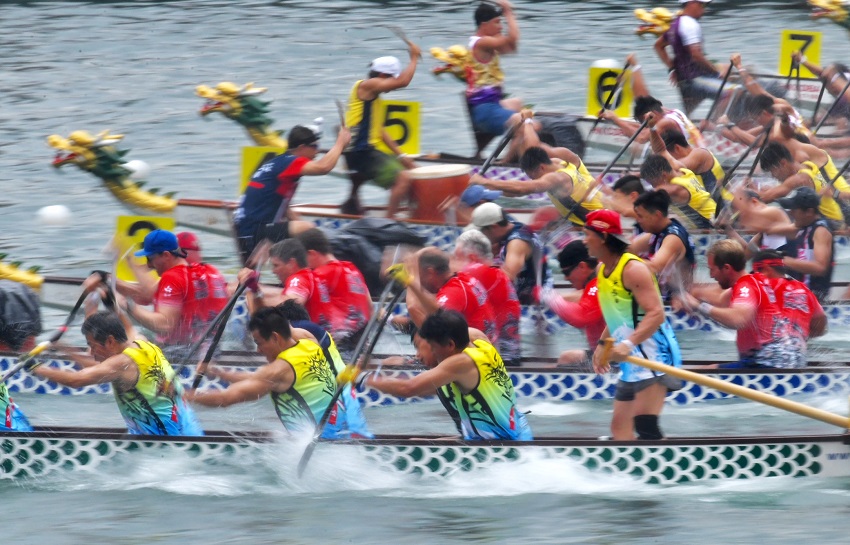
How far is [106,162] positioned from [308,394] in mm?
4803

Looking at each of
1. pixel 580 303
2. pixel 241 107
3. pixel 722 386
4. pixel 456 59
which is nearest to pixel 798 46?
pixel 456 59

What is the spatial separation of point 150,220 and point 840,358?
486cm

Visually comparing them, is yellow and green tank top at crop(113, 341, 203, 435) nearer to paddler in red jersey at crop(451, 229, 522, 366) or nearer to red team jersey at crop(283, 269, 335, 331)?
red team jersey at crop(283, 269, 335, 331)

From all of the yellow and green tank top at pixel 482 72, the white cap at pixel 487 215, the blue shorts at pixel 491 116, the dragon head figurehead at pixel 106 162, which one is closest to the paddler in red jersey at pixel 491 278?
the white cap at pixel 487 215

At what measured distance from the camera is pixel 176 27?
2434 cm

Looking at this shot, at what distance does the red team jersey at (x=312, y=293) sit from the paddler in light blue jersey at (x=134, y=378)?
155 centimetres

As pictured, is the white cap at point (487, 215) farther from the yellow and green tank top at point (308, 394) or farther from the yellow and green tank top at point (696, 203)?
the yellow and green tank top at point (308, 394)

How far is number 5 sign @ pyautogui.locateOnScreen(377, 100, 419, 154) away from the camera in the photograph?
13141 millimetres

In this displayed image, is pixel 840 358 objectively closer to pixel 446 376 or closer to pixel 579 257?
pixel 579 257

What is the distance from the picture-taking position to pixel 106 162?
1202cm

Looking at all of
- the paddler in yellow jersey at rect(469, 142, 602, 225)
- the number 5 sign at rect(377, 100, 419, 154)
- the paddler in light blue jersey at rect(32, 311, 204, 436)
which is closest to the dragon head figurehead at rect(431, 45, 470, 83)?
the number 5 sign at rect(377, 100, 419, 154)

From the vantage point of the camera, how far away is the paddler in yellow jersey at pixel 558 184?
1170 centimetres

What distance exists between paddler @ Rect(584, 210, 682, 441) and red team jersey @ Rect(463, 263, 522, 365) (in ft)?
5.31

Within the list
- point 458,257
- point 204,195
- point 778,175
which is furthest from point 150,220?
point 204,195
